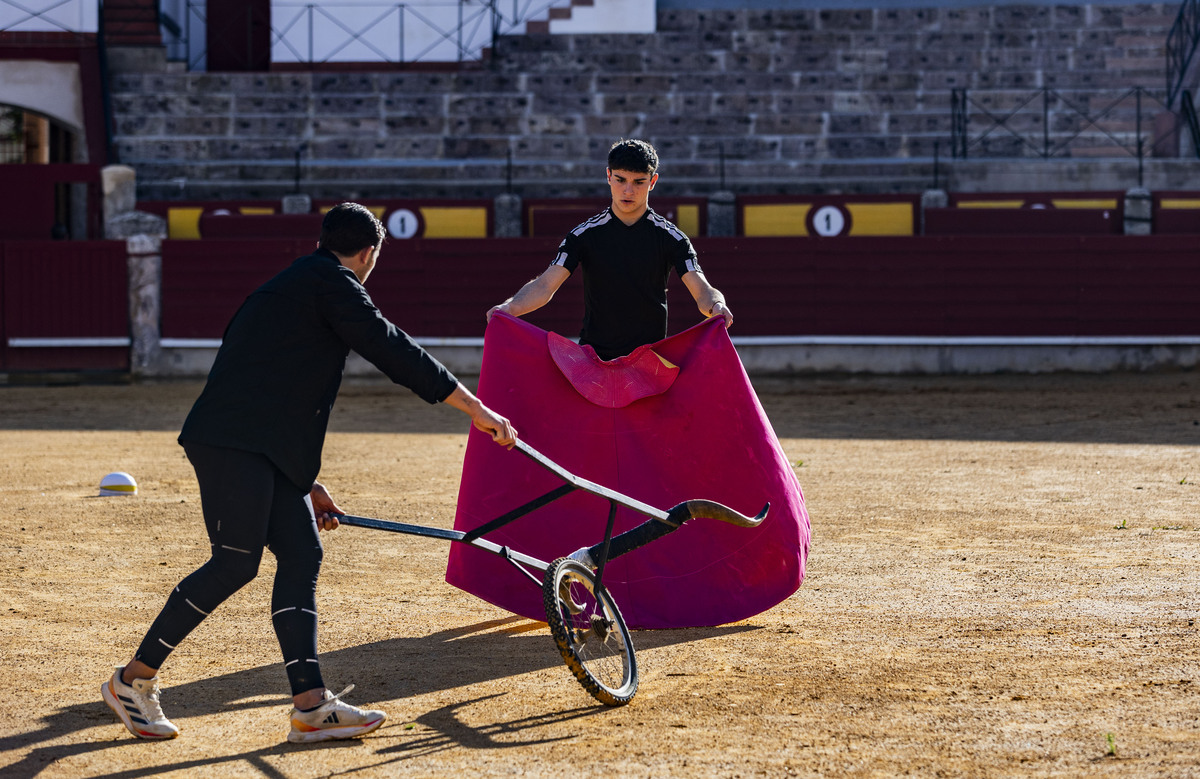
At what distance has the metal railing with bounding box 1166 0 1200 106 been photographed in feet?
48.0

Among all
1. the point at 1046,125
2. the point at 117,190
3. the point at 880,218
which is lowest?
the point at 880,218

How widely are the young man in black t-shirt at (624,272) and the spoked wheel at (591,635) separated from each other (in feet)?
3.18

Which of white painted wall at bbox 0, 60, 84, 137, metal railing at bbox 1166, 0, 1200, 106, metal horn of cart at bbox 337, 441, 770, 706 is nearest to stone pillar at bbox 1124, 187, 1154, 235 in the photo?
metal railing at bbox 1166, 0, 1200, 106

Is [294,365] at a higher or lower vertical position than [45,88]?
lower

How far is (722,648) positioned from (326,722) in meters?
1.23

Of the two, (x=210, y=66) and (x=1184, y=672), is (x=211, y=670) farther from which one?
(x=210, y=66)

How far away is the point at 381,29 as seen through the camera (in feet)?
52.6

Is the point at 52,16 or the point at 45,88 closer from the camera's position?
the point at 45,88

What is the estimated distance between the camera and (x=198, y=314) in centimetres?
1256

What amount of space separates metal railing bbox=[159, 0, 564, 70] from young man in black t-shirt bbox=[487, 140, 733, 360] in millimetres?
12268

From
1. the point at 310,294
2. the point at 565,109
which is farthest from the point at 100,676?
the point at 565,109

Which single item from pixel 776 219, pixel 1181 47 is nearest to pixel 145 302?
pixel 776 219

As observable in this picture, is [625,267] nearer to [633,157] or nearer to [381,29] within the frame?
[633,157]

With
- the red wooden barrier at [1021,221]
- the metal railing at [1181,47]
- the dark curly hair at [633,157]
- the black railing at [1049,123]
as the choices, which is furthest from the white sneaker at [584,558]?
the metal railing at [1181,47]
